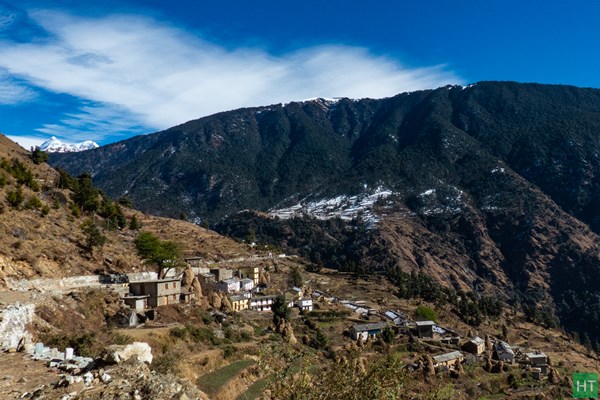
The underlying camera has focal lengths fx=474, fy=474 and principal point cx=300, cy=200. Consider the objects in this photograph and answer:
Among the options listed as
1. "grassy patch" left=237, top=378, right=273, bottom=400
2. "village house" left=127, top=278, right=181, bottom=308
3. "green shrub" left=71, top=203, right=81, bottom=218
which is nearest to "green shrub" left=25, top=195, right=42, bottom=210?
"green shrub" left=71, top=203, right=81, bottom=218

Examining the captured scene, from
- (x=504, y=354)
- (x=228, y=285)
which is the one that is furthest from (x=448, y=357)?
(x=228, y=285)

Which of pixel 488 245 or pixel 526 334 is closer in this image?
pixel 526 334

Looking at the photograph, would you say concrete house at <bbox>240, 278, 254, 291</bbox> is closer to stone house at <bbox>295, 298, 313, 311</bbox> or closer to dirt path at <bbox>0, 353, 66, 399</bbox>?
stone house at <bbox>295, 298, 313, 311</bbox>

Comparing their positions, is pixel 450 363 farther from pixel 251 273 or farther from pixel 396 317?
pixel 251 273

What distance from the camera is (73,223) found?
43.9m

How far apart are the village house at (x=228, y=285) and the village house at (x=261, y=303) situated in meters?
3.89

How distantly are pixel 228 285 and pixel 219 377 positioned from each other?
31690mm

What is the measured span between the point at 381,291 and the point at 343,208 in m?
112

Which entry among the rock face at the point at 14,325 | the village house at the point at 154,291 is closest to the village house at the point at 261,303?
the village house at the point at 154,291

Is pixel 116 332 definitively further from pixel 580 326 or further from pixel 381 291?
pixel 580 326

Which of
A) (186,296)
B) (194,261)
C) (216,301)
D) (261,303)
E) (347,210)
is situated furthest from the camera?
(347,210)

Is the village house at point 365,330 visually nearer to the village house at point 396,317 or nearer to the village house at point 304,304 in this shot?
the village house at point 396,317

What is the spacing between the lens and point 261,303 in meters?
57.2

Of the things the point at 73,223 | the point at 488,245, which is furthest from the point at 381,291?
the point at 488,245
